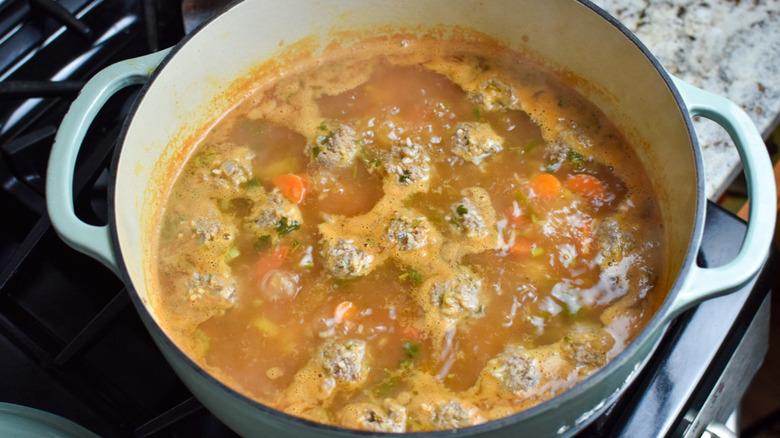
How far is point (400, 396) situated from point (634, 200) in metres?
0.75

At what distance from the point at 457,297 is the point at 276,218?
0.47 m

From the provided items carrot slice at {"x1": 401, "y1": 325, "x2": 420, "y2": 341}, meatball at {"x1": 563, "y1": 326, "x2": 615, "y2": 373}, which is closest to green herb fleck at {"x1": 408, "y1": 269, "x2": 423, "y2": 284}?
carrot slice at {"x1": 401, "y1": 325, "x2": 420, "y2": 341}

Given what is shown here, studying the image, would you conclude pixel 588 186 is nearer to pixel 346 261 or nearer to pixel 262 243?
pixel 346 261

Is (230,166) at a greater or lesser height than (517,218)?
lesser

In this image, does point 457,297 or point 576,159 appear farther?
point 576,159

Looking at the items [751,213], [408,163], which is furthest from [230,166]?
[751,213]

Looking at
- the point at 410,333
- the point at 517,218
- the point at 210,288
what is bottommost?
the point at 210,288

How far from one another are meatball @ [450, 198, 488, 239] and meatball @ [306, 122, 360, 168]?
313mm

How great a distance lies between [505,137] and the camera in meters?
1.74

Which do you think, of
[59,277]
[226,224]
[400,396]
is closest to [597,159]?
[400,396]

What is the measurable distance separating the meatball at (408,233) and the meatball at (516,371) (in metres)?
0.32

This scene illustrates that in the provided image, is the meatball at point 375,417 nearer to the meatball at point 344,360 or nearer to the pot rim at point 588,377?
the meatball at point 344,360

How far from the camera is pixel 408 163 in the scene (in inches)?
65.1

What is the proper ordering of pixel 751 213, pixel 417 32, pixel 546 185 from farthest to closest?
1. pixel 417 32
2. pixel 546 185
3. pixel 751 213
